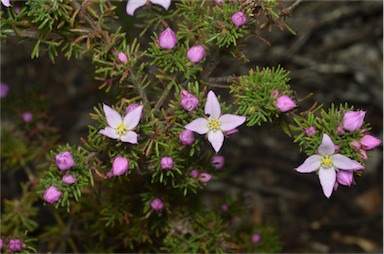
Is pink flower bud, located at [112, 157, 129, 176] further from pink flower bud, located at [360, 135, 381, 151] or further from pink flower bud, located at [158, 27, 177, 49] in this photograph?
pink flower bud, located at [360, 135, 381, 151]

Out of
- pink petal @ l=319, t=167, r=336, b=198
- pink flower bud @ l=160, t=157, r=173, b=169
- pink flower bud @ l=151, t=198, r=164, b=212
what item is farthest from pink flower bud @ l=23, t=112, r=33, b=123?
pink petal @ l=319, t=167, r=336, b=198

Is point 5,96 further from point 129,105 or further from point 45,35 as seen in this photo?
point 129,105

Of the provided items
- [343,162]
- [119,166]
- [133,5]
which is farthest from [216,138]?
[133,5]

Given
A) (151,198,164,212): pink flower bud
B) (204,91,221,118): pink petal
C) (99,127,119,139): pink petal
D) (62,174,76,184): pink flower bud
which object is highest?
(204,91,221,118): pink petal

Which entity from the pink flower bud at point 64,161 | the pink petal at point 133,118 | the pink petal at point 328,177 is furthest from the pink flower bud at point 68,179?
the pink petal at point 328,177

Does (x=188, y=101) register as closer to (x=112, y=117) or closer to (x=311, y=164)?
(x=112, y=117)

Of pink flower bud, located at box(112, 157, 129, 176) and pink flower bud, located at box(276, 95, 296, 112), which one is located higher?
pink flower bud, located at box(276, 95, 296, 112)

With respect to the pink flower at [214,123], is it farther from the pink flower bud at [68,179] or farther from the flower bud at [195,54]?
the pink flower bud at [68,179]
